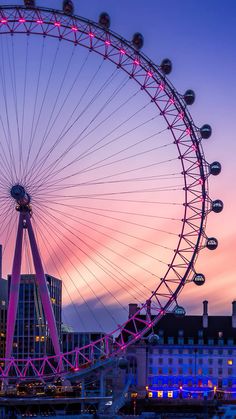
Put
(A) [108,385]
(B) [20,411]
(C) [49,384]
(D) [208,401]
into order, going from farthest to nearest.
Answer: (A) [108,385]
(D) [208,401]
(B) [20,411]
(C) [49,384]

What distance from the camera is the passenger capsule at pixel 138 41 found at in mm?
45062

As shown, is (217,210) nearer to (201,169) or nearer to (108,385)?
(201,169)

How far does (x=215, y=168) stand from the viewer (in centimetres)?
4575

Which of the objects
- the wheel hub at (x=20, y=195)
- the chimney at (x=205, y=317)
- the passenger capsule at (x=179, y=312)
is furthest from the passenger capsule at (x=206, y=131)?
the chimney at (x=205, y=317)

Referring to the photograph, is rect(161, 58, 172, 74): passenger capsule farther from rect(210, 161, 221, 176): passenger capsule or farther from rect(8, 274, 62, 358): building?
rect(8, 274, 62, 358): building

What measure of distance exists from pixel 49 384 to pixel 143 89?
15.8 m

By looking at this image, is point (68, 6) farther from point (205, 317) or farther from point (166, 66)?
point (205, 317)

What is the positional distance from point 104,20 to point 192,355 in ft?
157

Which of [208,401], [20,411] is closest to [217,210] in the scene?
[20,411]

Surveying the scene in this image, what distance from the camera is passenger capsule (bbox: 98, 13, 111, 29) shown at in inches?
1745

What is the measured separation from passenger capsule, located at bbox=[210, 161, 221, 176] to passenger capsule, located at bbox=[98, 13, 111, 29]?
8.42 metres

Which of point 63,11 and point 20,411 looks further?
point 20,411

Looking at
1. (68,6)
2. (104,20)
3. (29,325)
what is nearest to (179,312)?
(104,20)

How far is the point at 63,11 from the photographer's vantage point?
144 ft
